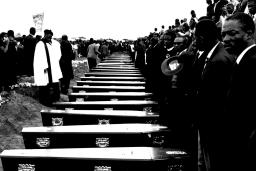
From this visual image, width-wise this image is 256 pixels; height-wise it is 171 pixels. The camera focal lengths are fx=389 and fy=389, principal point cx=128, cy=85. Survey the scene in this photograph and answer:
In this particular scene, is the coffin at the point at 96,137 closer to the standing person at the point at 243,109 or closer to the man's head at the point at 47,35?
the standing person at the point at 243,109

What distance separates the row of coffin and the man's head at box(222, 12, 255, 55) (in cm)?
154

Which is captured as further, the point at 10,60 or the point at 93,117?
the point at 10,60

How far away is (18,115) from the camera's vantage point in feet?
34.3

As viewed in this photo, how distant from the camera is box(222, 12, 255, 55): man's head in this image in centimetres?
346

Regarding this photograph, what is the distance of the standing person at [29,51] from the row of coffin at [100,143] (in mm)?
8321

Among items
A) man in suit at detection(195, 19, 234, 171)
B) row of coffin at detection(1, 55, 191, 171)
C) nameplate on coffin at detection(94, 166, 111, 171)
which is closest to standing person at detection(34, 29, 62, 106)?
row of coffin at detection(1, 55, 191, 171)

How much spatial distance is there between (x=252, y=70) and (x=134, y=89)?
8.12 metres

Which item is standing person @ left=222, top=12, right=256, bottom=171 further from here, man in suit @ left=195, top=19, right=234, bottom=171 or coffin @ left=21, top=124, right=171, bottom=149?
coffin @ left=21, top=124, right=171, bottom=149

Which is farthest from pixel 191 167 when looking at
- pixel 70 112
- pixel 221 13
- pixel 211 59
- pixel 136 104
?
pixel 221 13

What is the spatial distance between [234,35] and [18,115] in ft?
26.5

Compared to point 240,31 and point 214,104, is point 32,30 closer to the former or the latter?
point 214,104

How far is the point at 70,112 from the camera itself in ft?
23.9

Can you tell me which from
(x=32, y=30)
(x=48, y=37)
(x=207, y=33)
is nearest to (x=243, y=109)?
(x=207, y=33)

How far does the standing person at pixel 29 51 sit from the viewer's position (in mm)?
16031
